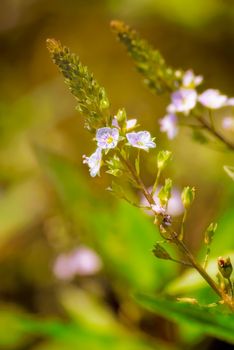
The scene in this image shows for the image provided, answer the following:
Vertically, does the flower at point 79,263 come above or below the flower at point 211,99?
above

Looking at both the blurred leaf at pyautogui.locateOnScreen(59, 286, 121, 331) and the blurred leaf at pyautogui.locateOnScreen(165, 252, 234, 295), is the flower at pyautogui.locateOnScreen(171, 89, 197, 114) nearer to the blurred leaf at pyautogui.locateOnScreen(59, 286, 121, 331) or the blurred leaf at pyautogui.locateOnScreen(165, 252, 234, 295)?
the blurred leaf at pyautogui.locateOnScreen(165, 252, 234, 295)

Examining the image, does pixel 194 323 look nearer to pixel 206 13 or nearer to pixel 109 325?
pixel 109 325

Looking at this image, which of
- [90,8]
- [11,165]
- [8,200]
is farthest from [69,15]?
[8,200]

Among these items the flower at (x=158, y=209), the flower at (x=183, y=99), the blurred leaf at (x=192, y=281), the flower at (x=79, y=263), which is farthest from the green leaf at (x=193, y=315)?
the flower at (x=79, y=263)

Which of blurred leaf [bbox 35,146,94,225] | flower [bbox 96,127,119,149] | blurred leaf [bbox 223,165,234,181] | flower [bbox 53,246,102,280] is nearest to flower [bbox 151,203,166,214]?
flower [bbox 96,127,119,149]

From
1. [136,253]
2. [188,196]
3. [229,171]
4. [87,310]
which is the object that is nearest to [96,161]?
[188,196]

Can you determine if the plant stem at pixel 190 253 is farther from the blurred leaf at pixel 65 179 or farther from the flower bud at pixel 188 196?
the blurred leaf at pixel 65 179
